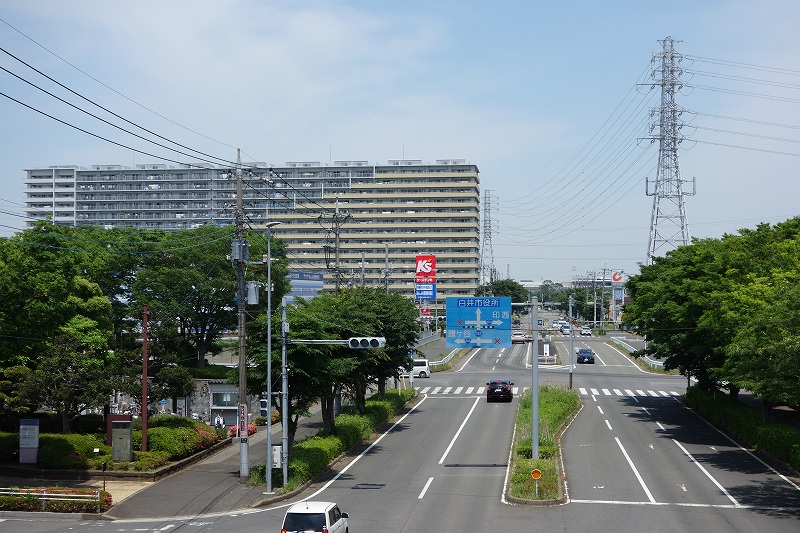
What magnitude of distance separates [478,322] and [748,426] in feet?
52.5

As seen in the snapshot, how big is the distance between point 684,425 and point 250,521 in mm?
31808

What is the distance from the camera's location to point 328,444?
36.6 meters

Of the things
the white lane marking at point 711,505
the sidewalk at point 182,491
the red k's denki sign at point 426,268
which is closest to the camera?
the white lane marking at point 711,505

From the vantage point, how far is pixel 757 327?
112 feet

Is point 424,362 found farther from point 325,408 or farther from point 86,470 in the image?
point 86,470

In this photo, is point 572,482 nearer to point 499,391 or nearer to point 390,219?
point 499,391

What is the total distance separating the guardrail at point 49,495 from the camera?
91.6 feet

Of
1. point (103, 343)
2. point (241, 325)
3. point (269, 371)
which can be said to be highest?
point (241, 325)

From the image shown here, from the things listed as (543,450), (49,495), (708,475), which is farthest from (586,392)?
(49,495)

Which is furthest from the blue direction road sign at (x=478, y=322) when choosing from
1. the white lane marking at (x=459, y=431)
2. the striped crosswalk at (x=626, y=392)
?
the striped crosswalk at (x=626, y=392)

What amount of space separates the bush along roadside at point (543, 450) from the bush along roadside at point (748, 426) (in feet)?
27.2

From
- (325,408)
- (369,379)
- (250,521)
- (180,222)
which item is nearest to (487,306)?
(325,408)

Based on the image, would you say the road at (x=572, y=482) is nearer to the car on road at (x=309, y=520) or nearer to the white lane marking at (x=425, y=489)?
the white lane marking at (x=425, y=489)

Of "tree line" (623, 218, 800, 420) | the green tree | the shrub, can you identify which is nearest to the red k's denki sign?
"tree line" (623, 218, 800, 420)
